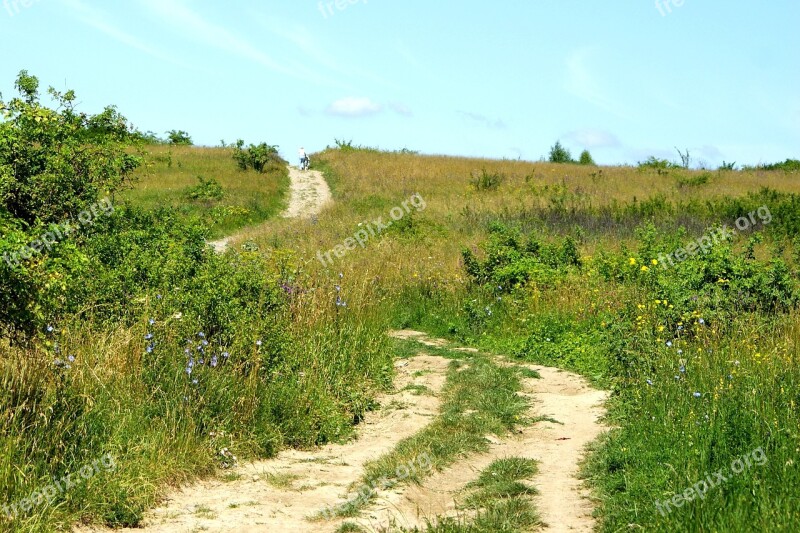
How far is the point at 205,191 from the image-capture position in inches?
1230

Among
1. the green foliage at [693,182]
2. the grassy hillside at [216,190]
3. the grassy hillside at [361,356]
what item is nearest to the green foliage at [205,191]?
the grassy hillside at [216,190]

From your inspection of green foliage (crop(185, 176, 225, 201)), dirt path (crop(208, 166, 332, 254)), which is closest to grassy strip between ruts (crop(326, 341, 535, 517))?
dirt path (crop(208, 166, 332, 254))

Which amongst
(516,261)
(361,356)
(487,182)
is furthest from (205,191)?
(361,356)

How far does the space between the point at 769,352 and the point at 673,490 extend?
289 cm

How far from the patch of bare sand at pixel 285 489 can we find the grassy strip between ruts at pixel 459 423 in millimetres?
213

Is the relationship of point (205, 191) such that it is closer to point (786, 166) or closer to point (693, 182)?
point (693, 182)

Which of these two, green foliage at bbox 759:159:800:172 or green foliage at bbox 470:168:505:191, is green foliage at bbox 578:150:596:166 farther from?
green foliage at bbox 470:168:505:191

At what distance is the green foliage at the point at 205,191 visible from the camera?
30.9m

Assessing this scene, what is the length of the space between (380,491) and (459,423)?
6.69 feet

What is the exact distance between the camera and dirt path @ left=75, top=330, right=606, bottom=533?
5879 mm

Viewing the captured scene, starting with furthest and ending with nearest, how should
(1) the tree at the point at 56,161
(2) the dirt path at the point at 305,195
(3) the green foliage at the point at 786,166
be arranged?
1. (3) the green foliage at the point at 786,166
2. (2) the dirt path at the point at 305,195
3. (1) the tree at the point at 56,161

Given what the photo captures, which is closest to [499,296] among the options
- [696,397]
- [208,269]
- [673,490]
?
[208,269]

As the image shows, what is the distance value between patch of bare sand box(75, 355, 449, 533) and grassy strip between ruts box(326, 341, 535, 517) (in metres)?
0.21

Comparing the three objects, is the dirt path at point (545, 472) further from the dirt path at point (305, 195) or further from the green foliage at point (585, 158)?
the green foliage at point (585, 158)
